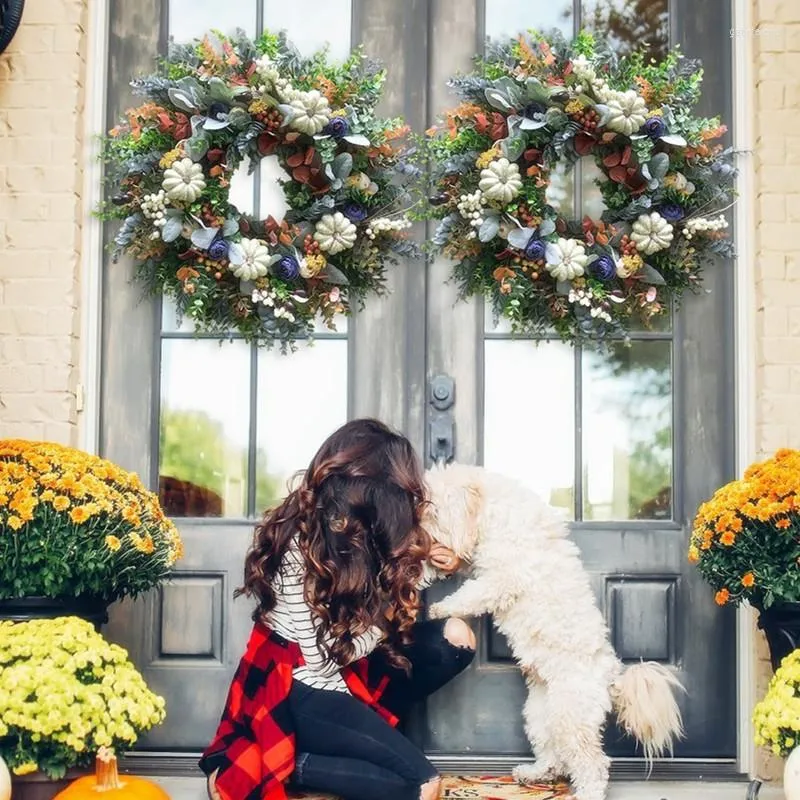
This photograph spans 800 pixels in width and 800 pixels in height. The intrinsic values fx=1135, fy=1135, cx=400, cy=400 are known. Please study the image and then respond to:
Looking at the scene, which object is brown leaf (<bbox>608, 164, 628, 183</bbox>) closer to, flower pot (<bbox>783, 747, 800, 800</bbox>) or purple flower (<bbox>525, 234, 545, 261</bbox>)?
purple flower (<bbox>525, 234, 545, 261</bbox>)

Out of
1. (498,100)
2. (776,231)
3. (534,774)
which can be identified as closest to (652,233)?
(776,231)

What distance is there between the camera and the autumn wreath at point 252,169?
349 centimetres

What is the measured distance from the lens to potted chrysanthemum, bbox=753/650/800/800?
2.88m

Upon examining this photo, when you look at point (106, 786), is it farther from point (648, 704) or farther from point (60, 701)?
point (648, 704)

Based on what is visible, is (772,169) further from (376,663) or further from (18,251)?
(18,251)

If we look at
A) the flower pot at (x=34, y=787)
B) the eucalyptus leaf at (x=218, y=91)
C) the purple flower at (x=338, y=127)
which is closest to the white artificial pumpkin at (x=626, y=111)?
the purple flower at (x=338, y=127)

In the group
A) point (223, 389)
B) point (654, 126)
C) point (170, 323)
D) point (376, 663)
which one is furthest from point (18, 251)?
point (654, 126)

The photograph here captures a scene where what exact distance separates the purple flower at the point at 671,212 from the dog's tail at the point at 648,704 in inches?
54.0

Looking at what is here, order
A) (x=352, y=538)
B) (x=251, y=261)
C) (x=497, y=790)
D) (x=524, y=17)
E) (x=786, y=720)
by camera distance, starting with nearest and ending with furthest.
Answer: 1. (x=786, y=720)
2. (x=352, y=538)
3. (x=497, y=790)
4. (x=251, y=261)
5. (x=524, y=17)

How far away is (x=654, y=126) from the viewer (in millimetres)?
3473

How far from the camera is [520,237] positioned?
3.51 metres

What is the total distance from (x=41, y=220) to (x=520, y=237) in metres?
1.54

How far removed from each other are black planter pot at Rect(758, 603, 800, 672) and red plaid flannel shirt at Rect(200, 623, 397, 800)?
114 cm

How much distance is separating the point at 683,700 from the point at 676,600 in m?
0.32
